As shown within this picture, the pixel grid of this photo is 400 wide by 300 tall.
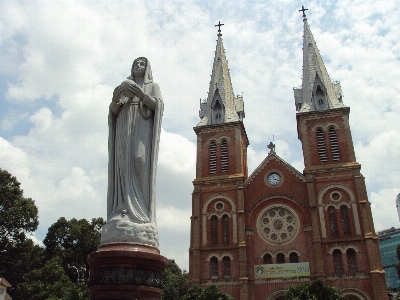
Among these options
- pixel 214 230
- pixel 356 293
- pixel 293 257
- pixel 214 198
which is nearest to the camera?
pixel 356 293

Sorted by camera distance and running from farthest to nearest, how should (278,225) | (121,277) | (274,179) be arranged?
1. (274,179)
2. (278,225)
3. (121,277)

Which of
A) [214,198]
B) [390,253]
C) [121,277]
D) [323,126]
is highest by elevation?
[323,126]

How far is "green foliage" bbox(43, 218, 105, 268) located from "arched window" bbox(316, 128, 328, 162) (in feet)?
61.1

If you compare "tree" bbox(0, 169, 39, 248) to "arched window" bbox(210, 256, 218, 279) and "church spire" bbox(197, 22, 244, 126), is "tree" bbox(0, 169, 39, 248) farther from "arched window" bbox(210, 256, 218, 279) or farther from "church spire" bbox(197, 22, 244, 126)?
"church spire" bbox(197, 22, 244, 126)

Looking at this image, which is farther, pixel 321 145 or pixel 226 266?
pixel 321 145

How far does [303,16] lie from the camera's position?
133ft

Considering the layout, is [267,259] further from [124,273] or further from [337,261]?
[124,273]

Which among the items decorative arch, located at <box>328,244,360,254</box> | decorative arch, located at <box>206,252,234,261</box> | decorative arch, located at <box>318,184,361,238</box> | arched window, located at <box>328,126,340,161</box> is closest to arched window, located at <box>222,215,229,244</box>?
decorative arch, located at <box>206,252,234,261</box>

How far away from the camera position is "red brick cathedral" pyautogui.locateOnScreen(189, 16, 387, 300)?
2656 cm

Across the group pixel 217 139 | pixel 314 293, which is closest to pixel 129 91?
pixel 314 293

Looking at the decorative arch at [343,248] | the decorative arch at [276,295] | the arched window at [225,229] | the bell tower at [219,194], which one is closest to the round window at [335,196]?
the decorative arch at [343,248]

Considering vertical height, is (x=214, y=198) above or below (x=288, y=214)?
above

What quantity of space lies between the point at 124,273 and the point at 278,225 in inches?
1006

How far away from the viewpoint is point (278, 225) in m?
29.0
